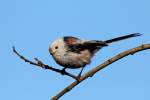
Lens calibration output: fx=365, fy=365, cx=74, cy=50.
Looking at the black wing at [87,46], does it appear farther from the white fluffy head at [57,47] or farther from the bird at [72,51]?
the white fluffy head at [57,47]

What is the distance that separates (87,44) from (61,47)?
17.4 inches

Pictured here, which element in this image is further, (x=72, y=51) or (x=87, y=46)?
(x=72, y=51)

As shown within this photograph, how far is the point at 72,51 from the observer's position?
245 inches

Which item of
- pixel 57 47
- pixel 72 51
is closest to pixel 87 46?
pixel 72 51

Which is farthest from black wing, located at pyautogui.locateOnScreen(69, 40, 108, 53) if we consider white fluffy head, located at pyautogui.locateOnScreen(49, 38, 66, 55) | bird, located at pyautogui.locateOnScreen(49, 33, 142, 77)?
white fluffy head, located at pyautogui.locateOnScreen(49, 38, 66, 55)

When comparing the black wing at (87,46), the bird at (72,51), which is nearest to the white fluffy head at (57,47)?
the bird at (72,51)

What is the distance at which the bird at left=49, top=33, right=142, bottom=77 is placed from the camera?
5980 millimetres

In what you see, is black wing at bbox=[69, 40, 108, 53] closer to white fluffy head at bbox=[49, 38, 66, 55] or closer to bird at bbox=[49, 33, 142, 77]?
bird at bbox=[49, 33, 142, 77]

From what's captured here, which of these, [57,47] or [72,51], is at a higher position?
[57,47]

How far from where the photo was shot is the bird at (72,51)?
5.98 m

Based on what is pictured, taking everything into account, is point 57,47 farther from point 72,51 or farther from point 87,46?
point 87,46

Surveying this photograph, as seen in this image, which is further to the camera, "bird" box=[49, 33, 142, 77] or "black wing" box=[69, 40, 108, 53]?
"bird" box=[49, 33, 142, 77]

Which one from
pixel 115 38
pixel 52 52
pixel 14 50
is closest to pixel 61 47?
pixel 52 52

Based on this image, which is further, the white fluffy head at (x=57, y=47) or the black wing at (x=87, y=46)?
the white fluffy head at (x=57, y=47)
